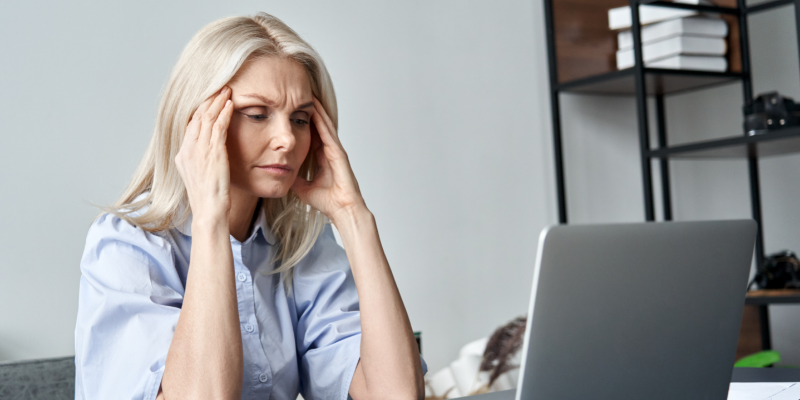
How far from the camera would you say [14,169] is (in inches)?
66.0

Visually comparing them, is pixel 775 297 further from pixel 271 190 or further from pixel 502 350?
pixel 271 190

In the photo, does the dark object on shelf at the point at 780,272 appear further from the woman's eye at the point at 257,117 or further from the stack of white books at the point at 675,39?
the woman's eye at the point at 257,117

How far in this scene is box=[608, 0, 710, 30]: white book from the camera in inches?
92.6

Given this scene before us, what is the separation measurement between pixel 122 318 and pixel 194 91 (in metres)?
0.37

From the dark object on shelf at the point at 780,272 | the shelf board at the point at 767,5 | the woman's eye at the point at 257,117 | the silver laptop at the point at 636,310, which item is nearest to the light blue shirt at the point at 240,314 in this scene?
the woman's eye at the point at 257,117

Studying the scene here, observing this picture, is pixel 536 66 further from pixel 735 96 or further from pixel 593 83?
pixel 735 96

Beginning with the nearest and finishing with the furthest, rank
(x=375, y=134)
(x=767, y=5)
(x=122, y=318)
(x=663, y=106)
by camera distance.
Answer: (x=122, y=318)
(x=375, y=134)
(x=767, y=5)
(x=663, y=106)

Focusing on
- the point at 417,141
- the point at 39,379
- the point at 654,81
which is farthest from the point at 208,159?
the point at 654,81

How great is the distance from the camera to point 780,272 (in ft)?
7.42

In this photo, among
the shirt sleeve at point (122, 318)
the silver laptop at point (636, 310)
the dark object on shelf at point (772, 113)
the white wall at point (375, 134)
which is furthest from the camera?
the dark object on shelf at point (772, 113)

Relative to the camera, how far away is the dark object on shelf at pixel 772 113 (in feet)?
6.81

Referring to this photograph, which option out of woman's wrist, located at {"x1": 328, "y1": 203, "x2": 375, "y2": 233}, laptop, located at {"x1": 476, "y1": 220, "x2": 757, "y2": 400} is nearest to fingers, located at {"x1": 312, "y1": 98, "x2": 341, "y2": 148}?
woman's wrist, located at {"x1": 328, "y1": 203, "x2": 375, "y2": 233}

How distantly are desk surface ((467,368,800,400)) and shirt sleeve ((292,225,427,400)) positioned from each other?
23 cm

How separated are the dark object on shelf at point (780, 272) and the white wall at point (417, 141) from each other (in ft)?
1.39
